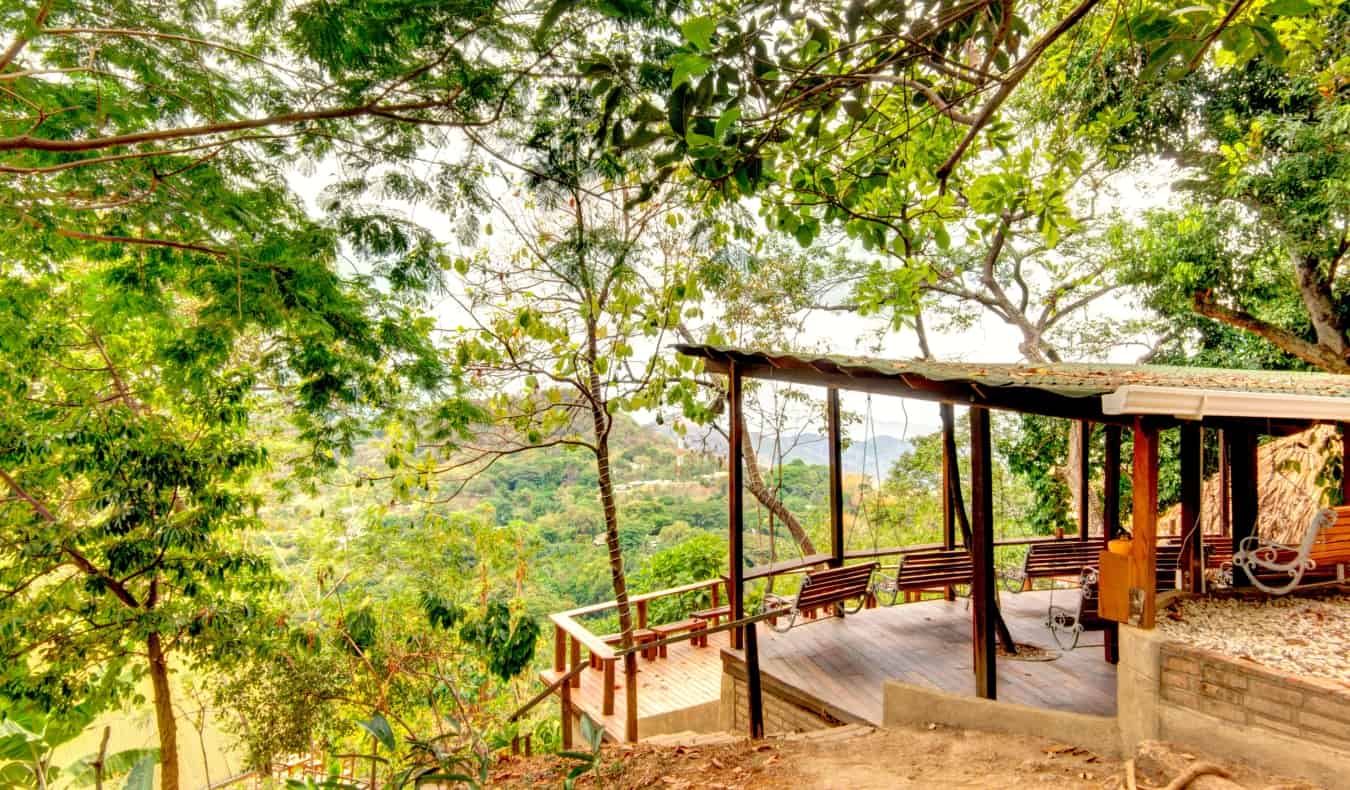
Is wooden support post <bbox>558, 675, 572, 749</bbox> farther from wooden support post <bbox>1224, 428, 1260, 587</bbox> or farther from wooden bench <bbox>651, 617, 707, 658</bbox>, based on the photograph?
wooden support post <bbox>1224, 428, 1260, 587</bbox>

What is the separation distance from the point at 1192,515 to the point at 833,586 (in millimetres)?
2653

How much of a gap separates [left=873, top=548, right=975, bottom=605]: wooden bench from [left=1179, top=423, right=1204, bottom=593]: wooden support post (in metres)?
2.25

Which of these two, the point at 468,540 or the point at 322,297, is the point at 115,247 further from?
the point at 468,540

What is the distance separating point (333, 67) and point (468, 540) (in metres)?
6.22

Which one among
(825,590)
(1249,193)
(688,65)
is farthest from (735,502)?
(1249,193)

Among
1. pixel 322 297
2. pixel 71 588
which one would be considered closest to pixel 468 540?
pixel 71 588

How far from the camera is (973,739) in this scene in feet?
12.5

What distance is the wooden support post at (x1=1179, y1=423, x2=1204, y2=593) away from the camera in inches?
159

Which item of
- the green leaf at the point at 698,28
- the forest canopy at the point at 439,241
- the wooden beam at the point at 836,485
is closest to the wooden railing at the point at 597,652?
the forest canopy at the point at 439,241

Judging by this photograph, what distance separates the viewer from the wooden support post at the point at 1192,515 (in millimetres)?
4027

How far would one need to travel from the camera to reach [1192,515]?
415cm

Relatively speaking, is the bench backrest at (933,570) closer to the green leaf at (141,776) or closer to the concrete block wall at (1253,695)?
the concrete block wall at (1253,695)

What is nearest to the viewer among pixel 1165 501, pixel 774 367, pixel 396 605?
pixel 774 367

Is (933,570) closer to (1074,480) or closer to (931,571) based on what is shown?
(931,571)
